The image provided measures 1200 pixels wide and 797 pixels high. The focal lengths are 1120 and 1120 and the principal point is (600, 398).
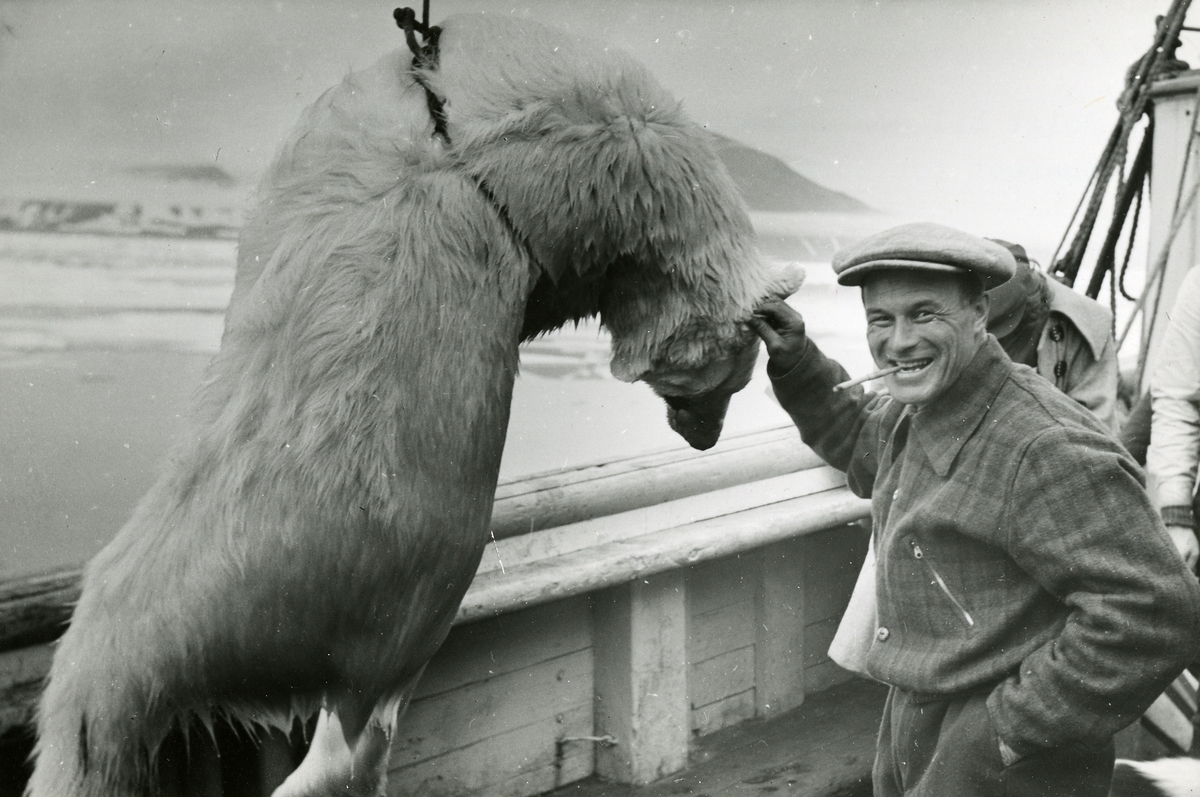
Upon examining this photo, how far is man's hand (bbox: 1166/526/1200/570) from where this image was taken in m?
2.54

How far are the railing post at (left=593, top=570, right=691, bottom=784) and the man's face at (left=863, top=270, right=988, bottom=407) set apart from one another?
3.41 feet

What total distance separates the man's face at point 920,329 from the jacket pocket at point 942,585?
203 millimetres

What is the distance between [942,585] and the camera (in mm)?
1521

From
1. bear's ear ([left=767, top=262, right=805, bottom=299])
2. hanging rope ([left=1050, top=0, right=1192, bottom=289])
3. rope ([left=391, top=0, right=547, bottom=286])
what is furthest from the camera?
hanging rope ([left=1050, top=0, right=1192, bottom=289])

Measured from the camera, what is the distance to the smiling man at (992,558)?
54.5 inches

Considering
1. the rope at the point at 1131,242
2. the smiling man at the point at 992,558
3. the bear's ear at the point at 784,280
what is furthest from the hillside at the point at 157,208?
the rope at the point at 1131,242

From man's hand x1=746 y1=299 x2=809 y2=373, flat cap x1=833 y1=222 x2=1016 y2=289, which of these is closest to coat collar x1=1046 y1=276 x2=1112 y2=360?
flat cap x1=833 y1=222 x2=1016 y2=289

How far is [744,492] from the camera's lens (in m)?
2.70

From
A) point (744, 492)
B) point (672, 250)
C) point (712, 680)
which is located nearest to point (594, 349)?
point (672, 250)

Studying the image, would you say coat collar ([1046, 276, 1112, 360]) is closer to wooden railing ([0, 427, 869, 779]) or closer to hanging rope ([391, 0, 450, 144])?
wooden railing ([0, 427, 869, 779])

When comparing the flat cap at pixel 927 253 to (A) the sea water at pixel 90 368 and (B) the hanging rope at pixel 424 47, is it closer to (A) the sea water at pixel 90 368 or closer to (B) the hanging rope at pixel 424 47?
(A) the sea water at pixel 90 368

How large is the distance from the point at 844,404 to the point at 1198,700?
1.55m

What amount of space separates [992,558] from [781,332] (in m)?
0.48

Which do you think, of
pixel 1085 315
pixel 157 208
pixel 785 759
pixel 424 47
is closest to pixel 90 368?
pixel 157 208
